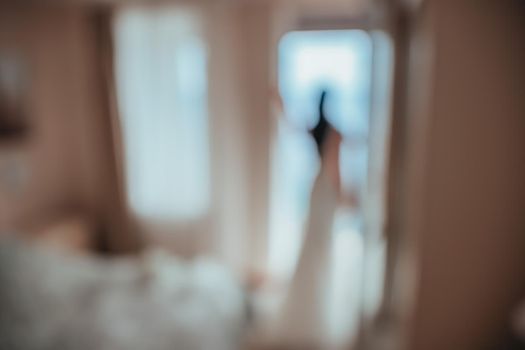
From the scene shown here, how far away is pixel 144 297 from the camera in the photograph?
4.62 ft

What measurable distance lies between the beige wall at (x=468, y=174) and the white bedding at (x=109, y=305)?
72cm

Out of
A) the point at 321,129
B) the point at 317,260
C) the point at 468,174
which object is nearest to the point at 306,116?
the point at 321,129

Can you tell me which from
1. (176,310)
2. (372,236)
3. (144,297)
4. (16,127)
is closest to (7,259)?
(144,297)

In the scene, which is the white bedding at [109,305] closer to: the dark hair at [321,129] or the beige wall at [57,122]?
the beige wall at [57,122]

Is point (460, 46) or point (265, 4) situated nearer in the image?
point (460, 46)

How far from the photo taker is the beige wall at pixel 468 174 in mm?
867

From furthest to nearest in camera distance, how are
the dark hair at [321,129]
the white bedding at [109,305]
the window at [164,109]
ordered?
the window at [164,109]
the dark hair at [321,129]
the white bedding at [109,305]

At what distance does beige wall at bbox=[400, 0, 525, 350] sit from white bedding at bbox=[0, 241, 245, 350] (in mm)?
718

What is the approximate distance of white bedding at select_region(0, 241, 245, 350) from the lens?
1.18 meters

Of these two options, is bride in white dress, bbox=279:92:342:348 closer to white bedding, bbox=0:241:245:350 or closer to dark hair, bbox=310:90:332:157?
dark hair, bbox=310:90:332:157

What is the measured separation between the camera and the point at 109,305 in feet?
4.40

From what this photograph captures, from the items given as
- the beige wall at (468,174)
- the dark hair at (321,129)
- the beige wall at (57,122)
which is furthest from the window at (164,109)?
the beige wall at (468,174)

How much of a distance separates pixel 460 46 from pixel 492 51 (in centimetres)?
7

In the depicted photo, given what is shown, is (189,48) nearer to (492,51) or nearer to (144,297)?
(144,297)
